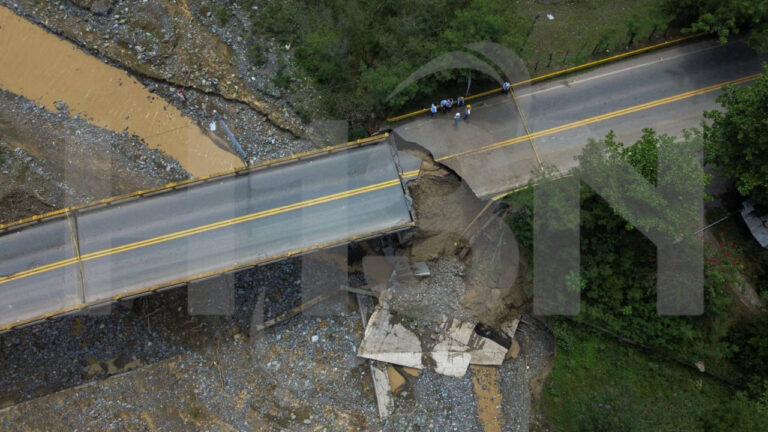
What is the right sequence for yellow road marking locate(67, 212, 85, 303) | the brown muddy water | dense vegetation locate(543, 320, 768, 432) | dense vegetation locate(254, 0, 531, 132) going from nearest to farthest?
yellow road marking locate(67, 212, 85, 303) → dense vegetation locate(543, 320, 768, 432) → dense vegetation locate(254, 0, 531, 132) → the brown muddy water

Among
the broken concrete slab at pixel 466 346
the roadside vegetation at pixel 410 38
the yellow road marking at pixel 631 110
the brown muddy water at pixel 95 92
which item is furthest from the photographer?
the brown muddy water at pixel 95 92

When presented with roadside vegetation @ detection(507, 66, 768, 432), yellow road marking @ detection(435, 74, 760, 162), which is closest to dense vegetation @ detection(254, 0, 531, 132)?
yellow road marking @ detection(435, 74, 760, 162)

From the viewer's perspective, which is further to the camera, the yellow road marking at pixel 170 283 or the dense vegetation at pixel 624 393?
the dense vegetation at pixel 624 393

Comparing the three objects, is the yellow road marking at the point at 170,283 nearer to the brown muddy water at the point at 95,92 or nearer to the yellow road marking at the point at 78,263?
the yellow road marking at the point at 78,263

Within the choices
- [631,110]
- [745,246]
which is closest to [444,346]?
[745,246]

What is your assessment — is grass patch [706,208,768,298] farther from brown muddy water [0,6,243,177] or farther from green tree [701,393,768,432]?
brown muddy water [0,6,243,177]

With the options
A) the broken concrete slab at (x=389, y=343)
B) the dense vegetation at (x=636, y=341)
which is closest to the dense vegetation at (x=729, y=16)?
the dense vegetation at (x=636, y=341)

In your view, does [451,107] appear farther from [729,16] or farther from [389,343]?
[729,16]
